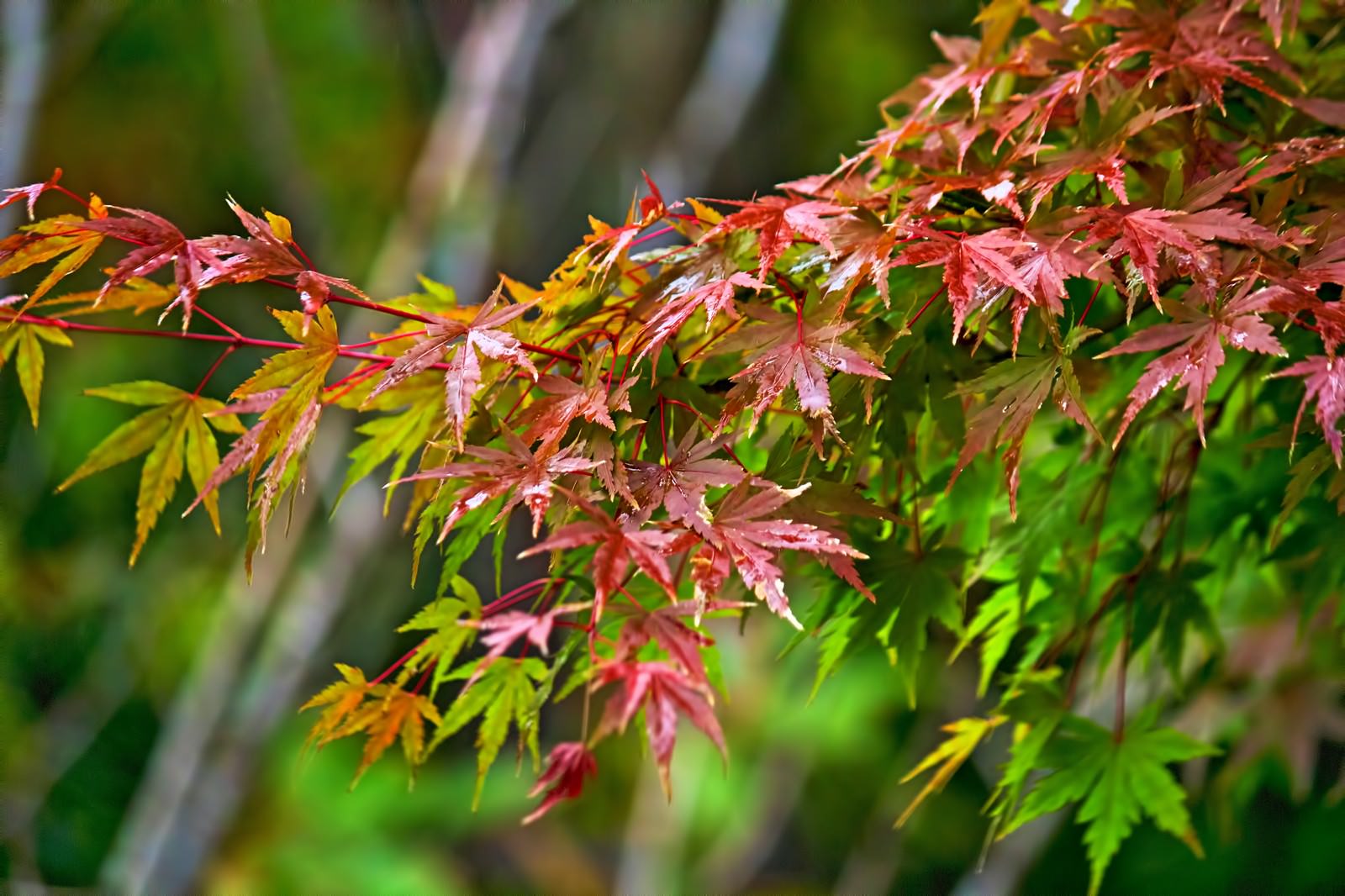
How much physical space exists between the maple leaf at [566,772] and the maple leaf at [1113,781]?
1.34 ft

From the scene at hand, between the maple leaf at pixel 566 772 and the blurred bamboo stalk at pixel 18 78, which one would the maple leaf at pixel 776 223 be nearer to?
the maple leaf at pixel 566 772

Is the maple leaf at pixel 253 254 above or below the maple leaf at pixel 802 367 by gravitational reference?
above

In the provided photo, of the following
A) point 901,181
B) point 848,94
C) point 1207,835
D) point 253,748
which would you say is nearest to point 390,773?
point 253,748

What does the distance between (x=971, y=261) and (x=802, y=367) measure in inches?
4.3

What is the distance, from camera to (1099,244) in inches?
23.9

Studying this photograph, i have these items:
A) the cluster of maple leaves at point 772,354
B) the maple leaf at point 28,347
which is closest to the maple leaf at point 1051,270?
the cluster of maple leaves at point 772,354

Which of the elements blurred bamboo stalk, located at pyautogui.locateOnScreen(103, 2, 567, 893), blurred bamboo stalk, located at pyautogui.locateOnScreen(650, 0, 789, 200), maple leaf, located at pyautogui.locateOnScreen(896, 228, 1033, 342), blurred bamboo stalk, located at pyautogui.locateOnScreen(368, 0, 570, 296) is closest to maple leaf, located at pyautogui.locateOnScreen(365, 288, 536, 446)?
maple leaf, located at pyautogui.locateOnScreen(896, 228, 1033, 342)

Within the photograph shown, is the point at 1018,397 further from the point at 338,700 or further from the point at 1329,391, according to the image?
the point at 338,700

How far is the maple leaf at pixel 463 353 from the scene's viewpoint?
56 cm

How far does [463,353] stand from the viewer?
581mm

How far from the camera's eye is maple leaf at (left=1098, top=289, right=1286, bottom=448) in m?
0.54

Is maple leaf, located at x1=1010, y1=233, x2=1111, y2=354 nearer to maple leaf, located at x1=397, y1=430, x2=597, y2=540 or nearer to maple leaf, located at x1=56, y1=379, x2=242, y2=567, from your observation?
maple leaf, located at x1=397, y1=430, x2=597, y2=540

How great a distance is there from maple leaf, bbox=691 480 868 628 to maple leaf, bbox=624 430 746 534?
0.03ft

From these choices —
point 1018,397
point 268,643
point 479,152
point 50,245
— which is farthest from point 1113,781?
point 479,152
